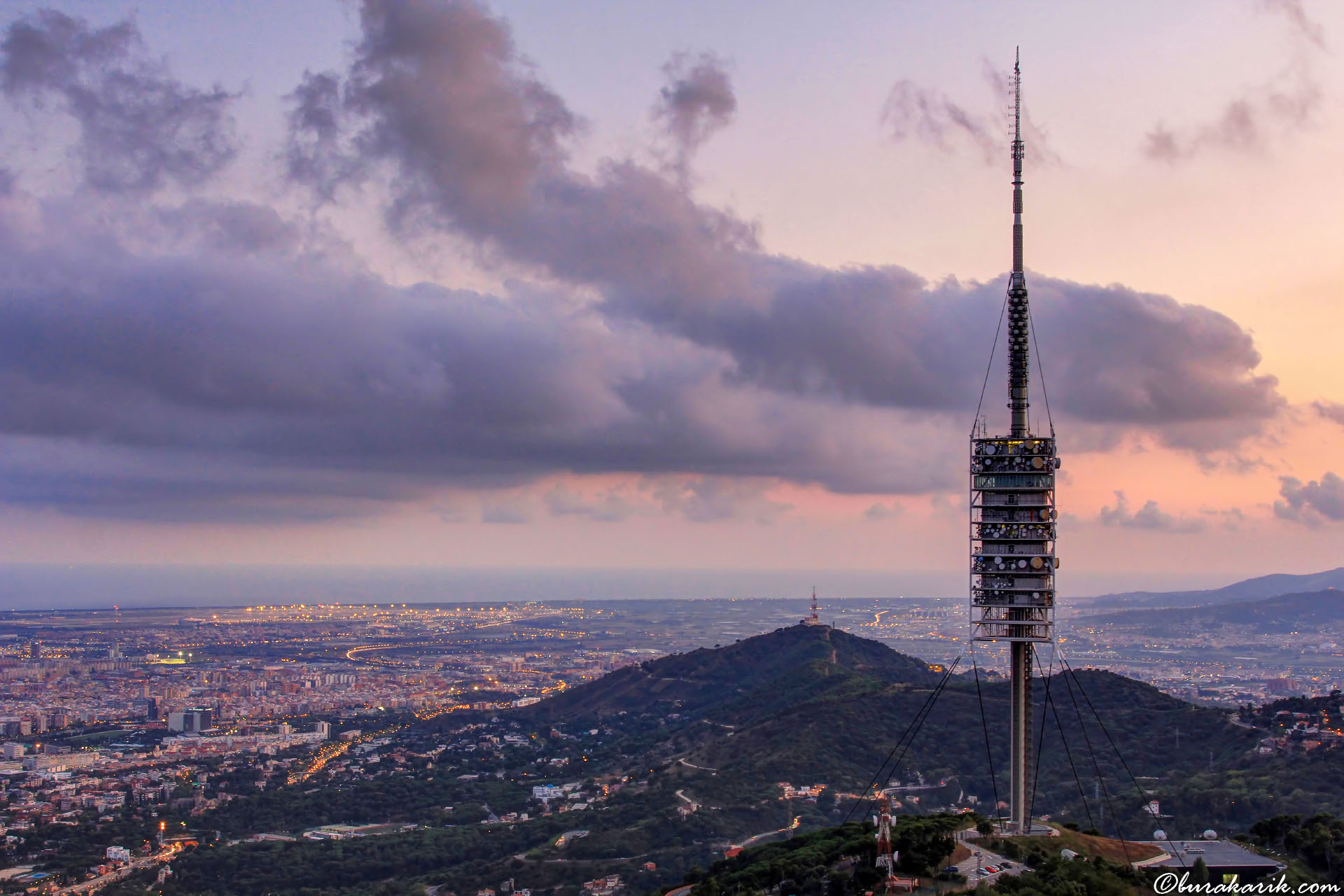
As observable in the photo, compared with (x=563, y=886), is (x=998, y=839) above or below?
above

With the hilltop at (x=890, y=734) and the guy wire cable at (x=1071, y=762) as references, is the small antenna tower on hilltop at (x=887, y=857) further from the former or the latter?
the hilltop at (x=890, y=734)

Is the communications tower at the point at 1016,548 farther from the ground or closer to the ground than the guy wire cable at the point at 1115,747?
farther from the ground

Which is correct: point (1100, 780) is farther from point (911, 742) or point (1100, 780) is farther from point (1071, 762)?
point (911, 742)

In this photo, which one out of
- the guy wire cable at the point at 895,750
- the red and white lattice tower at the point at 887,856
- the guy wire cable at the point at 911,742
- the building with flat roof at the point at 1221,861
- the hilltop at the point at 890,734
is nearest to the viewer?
the red and white lattice tower at the point at 887,856

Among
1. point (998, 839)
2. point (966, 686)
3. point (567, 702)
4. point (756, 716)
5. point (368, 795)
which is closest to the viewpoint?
point (998, 839)

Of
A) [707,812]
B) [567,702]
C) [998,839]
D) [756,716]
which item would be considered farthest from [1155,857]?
[567,702]

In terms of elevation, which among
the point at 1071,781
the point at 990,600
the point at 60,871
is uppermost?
the point at 990,600

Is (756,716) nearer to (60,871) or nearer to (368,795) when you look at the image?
(368,795)

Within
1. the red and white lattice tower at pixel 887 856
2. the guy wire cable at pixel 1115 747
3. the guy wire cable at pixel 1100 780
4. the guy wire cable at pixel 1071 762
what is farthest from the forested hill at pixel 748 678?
the red and white lattice tower at pixel 887 856

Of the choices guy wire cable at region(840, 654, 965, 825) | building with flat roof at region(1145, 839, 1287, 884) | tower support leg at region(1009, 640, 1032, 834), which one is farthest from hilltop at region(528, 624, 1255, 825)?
building with flat roof at region(1145, 839, 1287, 884)
